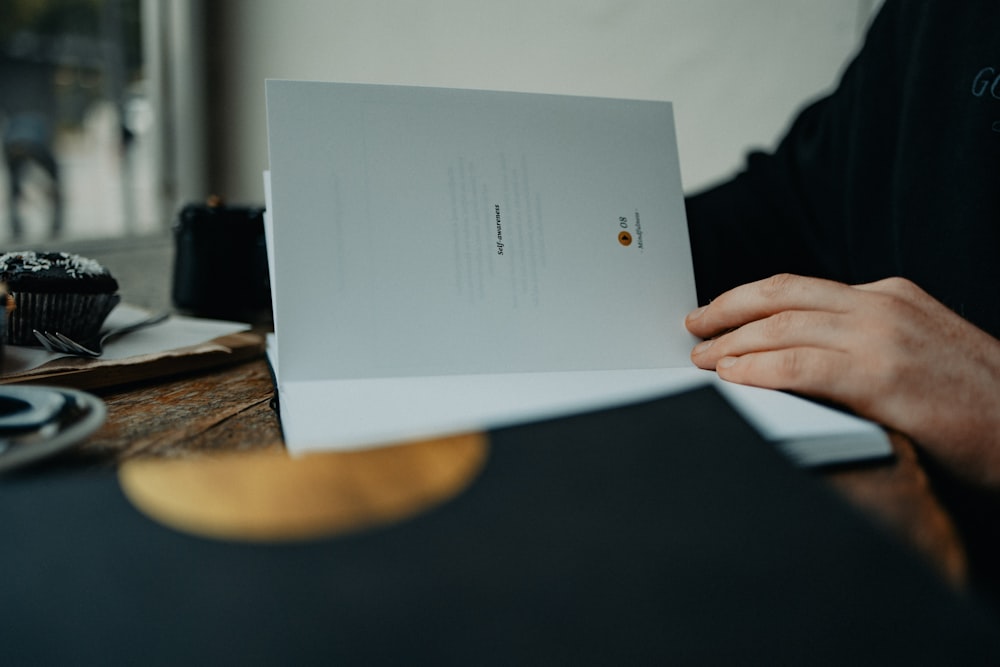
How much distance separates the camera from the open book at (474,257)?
42 centimetres

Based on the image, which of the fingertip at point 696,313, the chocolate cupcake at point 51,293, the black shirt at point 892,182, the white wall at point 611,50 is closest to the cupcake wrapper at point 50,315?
the chocolate cupcake at point 51,293

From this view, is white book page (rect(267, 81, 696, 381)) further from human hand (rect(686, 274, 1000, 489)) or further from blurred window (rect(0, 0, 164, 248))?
blurred window (rect(0, 0, 164, 248))

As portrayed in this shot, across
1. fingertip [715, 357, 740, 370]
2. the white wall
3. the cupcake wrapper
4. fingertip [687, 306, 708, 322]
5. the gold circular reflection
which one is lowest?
the gold circular reflection

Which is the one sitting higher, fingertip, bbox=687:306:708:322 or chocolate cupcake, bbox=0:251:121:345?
chocolate cupcake, bbox=0:251:121:345

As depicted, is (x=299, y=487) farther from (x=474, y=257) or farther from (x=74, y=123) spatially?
(x=74, y=123)

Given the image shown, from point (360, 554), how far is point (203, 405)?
0.26 m

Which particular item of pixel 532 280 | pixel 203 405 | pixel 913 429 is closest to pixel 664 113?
pixel 532 280

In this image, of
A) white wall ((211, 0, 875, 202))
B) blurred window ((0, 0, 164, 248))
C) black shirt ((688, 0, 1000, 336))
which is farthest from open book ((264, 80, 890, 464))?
blurred window ((0, 0, 164, 248))

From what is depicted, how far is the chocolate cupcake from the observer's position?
50 centimetres

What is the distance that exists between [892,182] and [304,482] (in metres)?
0.74

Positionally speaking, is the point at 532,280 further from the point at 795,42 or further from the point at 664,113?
the point at 795,42

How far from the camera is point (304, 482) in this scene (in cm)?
30

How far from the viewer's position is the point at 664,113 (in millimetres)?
570

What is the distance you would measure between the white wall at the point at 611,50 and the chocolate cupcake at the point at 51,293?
3.61 feet
